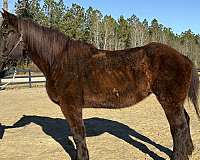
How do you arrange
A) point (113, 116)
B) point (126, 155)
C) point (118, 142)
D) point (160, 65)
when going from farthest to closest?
1. point (113, 116)
2. point (118, 142)
3. point (126, 155)
4. point (160, 65)

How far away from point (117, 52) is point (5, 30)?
5.57 feet

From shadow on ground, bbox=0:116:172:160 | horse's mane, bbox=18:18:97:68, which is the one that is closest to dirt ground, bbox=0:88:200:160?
shadow on ground, bbox=0:116:172:160

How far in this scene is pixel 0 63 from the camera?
512 cm

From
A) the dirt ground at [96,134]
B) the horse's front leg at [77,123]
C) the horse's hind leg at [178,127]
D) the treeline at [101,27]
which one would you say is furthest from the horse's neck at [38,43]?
the treeline at [101,27]

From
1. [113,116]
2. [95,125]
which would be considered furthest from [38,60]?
[113,116]

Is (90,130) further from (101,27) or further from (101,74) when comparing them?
(101,27)

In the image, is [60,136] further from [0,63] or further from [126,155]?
[0,63]

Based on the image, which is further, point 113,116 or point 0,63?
point 113,116

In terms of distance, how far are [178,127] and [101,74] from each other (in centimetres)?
129

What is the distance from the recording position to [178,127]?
182 inches

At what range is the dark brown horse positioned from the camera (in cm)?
456

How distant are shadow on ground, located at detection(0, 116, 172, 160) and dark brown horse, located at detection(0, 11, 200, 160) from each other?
99 cm

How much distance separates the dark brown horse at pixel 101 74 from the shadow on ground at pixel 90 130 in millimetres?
988

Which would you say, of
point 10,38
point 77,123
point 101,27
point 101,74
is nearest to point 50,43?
point 10,38
